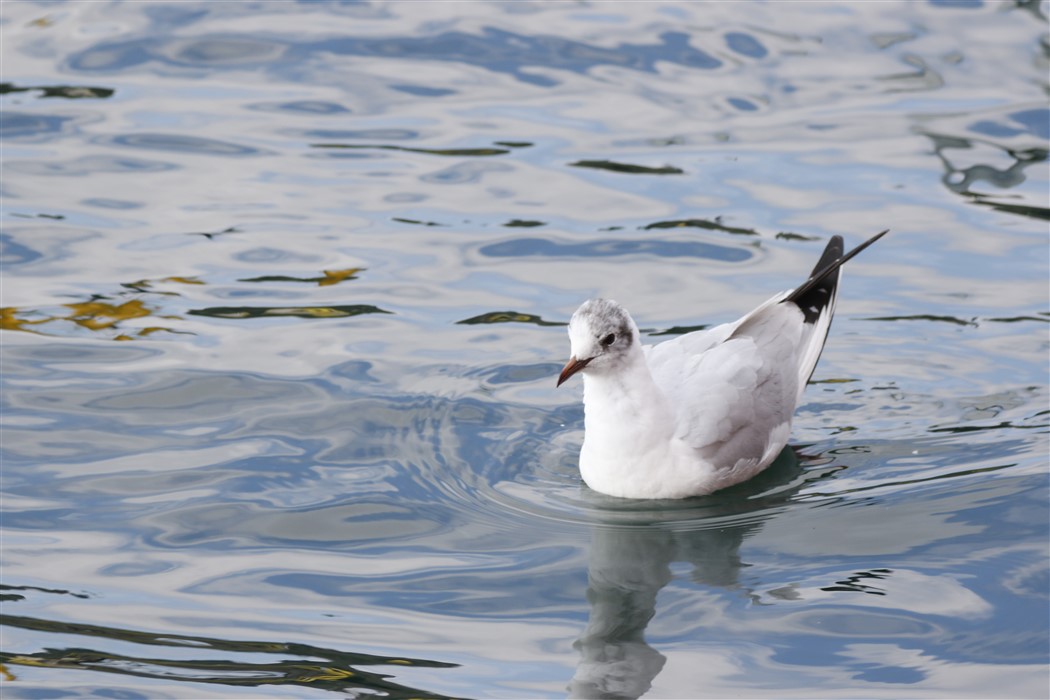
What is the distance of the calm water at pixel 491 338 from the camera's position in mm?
5934

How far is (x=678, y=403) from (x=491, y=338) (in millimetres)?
1879

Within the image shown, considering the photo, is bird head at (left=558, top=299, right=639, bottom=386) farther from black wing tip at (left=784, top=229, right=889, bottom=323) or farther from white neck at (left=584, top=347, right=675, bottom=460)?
black wing tip at (left=784, top=229, right=889, bottom=323)

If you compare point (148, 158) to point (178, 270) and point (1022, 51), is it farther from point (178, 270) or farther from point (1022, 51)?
point (1022, 51)

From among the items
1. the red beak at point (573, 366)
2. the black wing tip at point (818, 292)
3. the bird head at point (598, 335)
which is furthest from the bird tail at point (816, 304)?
the red beak at point (573, 366)

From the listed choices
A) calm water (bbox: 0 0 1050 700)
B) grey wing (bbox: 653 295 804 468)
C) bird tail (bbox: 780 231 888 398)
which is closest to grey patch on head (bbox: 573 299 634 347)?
grey wing (bbox: 653 295 804 468)

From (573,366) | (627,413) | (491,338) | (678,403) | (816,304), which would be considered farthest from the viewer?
(491,338)

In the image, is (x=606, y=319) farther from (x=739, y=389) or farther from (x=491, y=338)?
(x=491, y=338)

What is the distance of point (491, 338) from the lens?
8.69 meters

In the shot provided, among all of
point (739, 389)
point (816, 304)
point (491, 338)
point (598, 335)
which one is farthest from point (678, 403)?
point (491, 338)

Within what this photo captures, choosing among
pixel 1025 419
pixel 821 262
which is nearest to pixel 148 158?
pixel 821 262

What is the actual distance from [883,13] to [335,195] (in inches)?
235

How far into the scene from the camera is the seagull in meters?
6.75

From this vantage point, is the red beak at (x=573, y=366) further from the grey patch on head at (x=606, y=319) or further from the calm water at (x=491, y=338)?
the calm water at (x=491, y=338)

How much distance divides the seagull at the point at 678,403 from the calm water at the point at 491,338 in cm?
18
